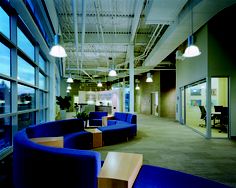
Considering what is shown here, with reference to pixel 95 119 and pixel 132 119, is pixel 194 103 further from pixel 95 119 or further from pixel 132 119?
pixel 95 119

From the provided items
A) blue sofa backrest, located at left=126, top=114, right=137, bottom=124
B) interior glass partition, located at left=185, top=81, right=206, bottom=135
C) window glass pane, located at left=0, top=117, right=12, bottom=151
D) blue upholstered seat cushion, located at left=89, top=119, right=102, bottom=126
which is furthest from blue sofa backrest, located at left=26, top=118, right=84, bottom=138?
interior glass partition, located at left=185, top=81, right=206, bottom=135

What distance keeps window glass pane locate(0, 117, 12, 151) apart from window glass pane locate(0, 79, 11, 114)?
0.62ft

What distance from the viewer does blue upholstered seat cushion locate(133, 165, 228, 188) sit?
2240 mm

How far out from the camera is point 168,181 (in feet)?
7.69

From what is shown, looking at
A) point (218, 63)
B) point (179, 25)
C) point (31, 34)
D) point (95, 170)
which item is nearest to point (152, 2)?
point (179, 25)

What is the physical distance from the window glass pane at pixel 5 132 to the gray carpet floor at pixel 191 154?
216 centimetres

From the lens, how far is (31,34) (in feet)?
16.7

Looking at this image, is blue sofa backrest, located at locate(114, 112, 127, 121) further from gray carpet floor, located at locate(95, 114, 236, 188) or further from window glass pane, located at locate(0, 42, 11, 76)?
window glass pane, located at locate(0, 42, 11, 76)

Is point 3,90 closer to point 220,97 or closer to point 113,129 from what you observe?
point 113,129

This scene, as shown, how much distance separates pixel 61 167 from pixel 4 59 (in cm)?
265

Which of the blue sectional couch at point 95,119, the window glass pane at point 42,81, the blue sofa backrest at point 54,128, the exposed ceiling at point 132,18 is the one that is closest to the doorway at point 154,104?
the exposed ceiling at point 132,18

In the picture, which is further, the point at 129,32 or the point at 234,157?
the point at 129,32

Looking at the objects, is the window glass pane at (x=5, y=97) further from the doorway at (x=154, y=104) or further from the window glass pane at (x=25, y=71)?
the doorway at (x=154, y=104)

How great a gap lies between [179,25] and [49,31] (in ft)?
14.2
